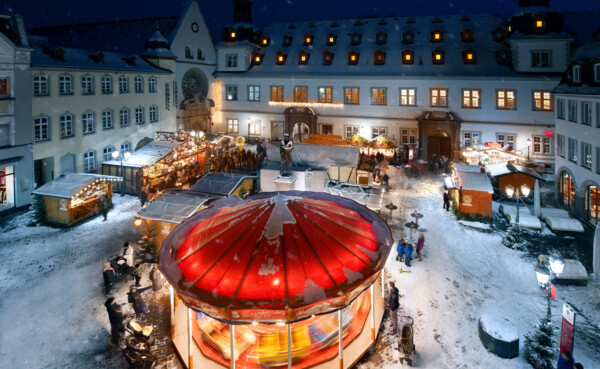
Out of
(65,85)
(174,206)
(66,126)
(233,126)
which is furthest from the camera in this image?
(233,126)

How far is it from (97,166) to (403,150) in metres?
26.4

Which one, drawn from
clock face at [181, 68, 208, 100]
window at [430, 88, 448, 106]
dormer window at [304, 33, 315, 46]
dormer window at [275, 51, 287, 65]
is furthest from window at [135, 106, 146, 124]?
window at [430, 88, 448, 106]

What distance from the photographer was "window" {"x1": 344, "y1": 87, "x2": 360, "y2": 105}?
132ft

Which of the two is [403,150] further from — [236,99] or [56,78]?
[56,78]

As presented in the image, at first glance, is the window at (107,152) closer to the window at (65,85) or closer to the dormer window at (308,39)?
the window at (65,85)

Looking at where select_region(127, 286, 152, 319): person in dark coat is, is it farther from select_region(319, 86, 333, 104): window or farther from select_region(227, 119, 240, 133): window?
select_region(227, 119, 240, 133): window

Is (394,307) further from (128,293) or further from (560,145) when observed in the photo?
(560,145)

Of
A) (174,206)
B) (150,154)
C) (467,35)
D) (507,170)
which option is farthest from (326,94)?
(174,206)

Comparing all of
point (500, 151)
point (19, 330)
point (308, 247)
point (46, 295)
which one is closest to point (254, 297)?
point (308, 247)

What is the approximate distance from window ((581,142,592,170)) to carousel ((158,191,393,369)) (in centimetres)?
1604

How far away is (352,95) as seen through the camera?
40.4m

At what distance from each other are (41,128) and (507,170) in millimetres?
30952

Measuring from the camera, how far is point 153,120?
3656 centimetres

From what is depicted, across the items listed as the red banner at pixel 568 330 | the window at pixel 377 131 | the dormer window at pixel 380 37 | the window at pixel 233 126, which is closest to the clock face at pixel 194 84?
the window at pixel 233 126
